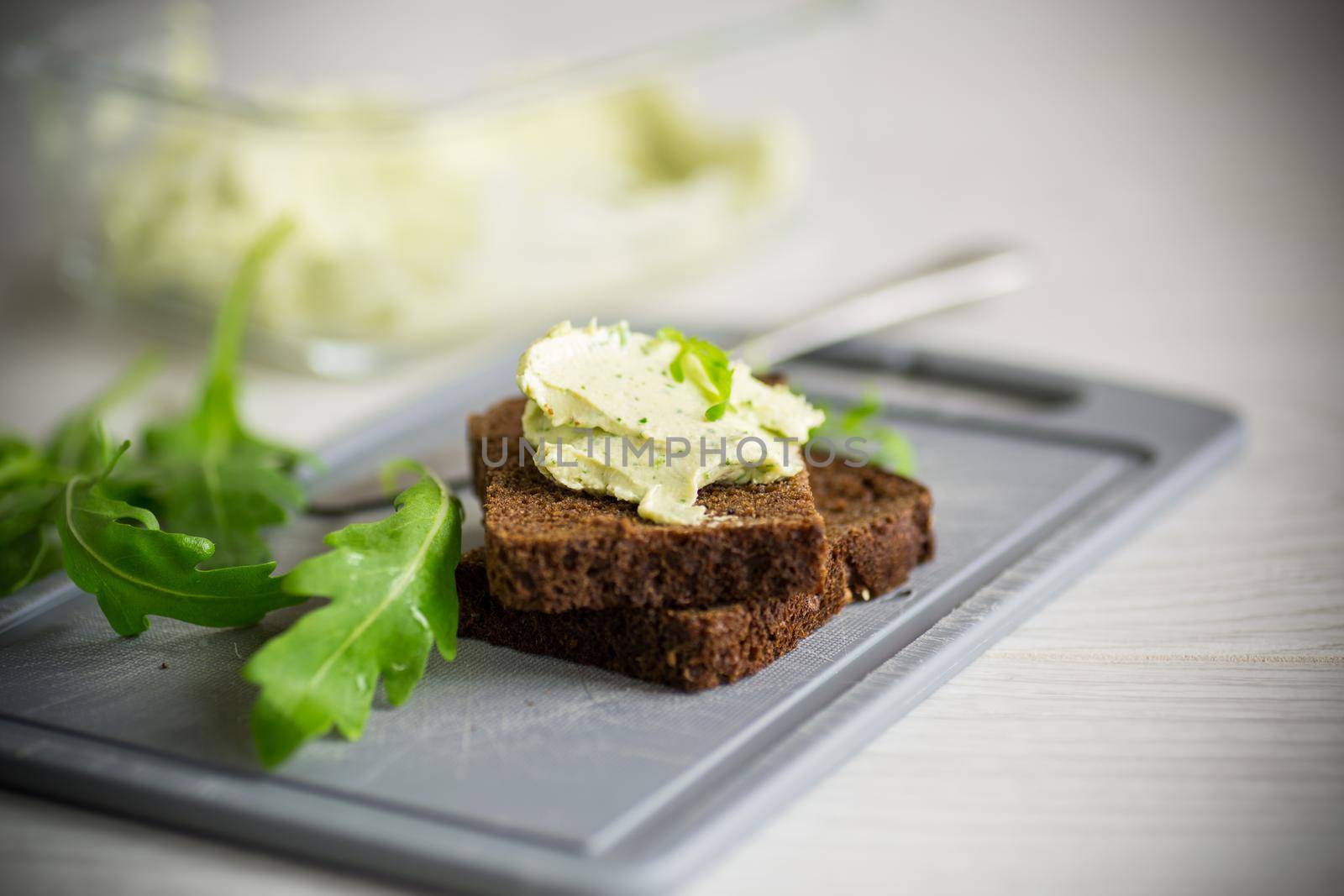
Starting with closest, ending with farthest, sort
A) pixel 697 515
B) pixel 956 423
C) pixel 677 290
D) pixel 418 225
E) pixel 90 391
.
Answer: pixel 697 515
pixel 956 423
pixel 418 225
pixel 90 391
pixel 677 290

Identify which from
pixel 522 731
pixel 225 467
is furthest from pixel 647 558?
pixel 225 467

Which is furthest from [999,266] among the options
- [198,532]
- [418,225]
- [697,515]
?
[198,532]

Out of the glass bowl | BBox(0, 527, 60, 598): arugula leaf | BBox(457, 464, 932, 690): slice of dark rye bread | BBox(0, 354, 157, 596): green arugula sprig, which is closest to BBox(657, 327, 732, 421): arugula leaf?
BBox(457, 464, 932, 690): slice of dark rye bread

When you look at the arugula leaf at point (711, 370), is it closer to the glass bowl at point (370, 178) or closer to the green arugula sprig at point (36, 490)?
the green arugula sprig at point (36, 490)

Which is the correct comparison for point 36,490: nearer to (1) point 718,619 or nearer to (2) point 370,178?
(2) point 370,178

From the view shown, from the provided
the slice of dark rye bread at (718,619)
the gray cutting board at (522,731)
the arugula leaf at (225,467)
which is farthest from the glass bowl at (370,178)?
the slice of dark rye bread at (718,619)

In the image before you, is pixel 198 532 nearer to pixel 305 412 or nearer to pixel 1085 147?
pixel 305 412
